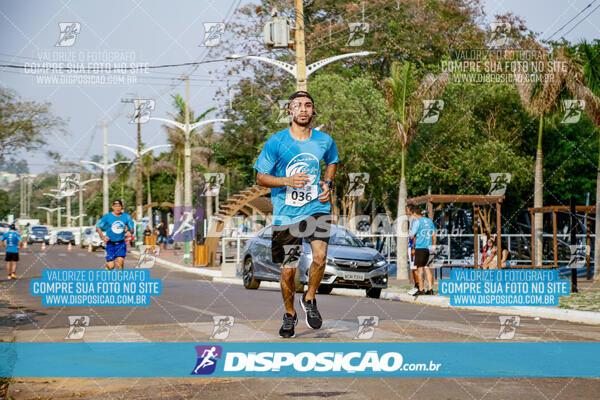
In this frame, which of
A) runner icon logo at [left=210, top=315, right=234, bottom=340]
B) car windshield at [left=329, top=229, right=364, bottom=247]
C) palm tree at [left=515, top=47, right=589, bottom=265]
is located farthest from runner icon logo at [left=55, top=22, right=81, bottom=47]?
palm tree at [left=515, top=47, right=589, bottom=265]

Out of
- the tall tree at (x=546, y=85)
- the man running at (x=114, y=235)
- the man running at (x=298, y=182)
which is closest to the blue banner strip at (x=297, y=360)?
the man running at (x=298, y=182)

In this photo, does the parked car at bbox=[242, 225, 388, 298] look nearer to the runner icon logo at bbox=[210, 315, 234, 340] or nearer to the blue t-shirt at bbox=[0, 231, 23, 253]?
the runner icon logo at bbox=[210, 315, 234, 340]

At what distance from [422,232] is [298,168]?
12453 millimetres

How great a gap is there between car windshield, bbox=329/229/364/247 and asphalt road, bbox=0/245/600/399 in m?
1.08

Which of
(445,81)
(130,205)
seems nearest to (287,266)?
(445,81)

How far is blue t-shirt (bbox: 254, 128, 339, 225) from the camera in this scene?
458cm

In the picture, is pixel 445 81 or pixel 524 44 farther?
pixel 524 44

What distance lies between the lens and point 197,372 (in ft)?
16.0

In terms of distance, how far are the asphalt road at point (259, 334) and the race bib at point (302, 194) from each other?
4.36ft

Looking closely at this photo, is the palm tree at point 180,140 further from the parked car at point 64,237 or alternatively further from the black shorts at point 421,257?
the black shorts at point 421,257

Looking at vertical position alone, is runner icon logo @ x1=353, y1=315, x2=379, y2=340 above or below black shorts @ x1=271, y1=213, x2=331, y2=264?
below

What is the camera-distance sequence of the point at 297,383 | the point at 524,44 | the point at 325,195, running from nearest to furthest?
the point at 325,195
the point at 297,383
the point at 524,44

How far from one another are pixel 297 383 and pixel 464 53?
A: 35066 mm

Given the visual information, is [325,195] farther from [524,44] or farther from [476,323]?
[524,44]
